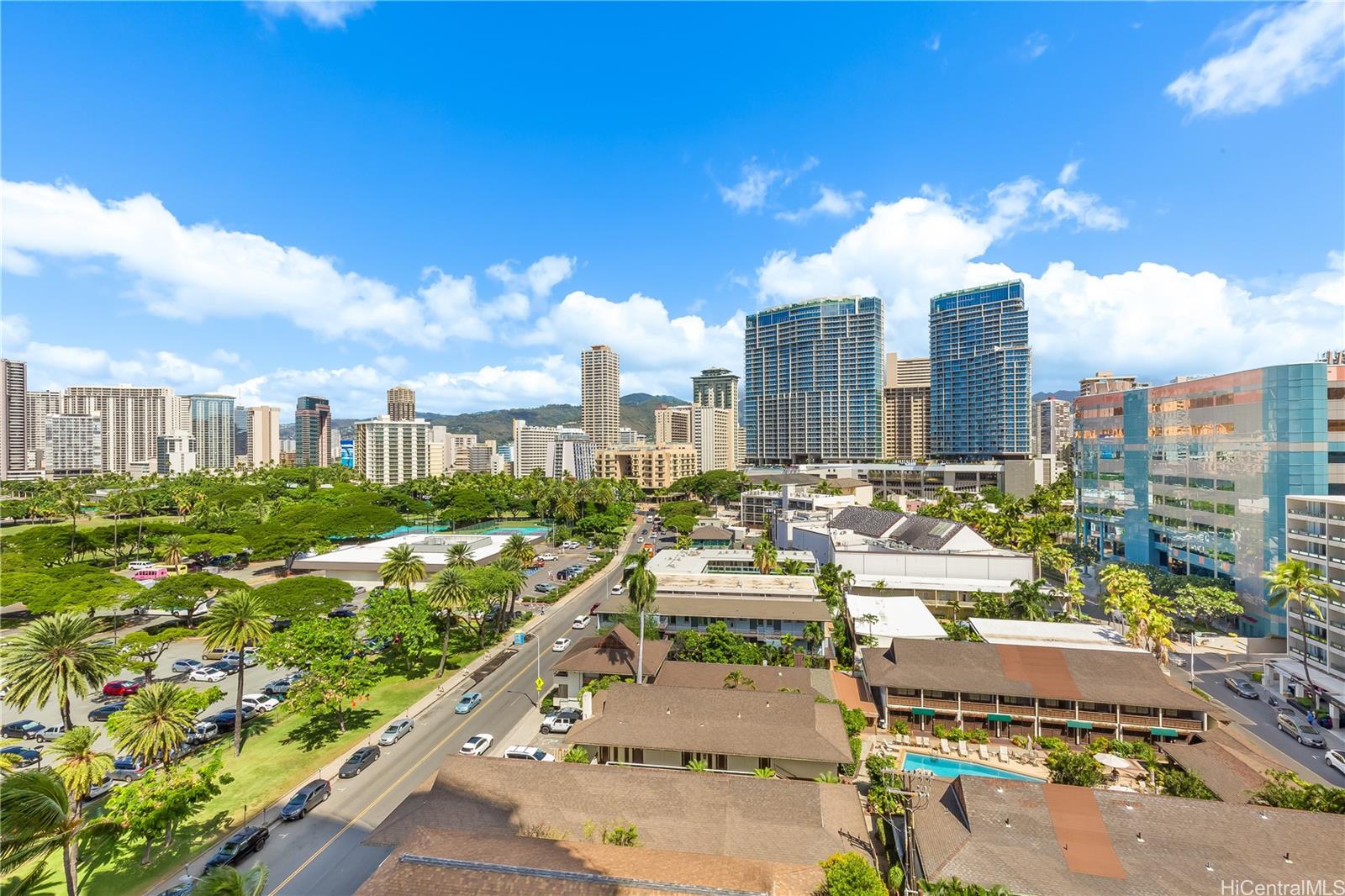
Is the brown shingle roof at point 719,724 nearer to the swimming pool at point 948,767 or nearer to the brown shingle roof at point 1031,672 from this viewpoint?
the swimming pool at point 948,767

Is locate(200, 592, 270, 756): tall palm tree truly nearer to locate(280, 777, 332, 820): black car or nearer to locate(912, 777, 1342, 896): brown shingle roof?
locate(280, 777, 332, 820): black car

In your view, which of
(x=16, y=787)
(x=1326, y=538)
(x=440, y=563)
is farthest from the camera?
(x=440, y=563)

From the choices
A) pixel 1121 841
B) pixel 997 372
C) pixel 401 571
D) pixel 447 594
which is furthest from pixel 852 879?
pixel 997 372

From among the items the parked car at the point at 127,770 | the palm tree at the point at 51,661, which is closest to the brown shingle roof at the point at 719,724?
the parked car at the point at 127,770

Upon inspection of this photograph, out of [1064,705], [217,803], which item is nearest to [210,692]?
[217,803]

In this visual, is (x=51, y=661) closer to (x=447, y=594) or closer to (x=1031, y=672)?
(x=447, y=594)

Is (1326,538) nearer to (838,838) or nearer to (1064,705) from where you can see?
(1064,705)
